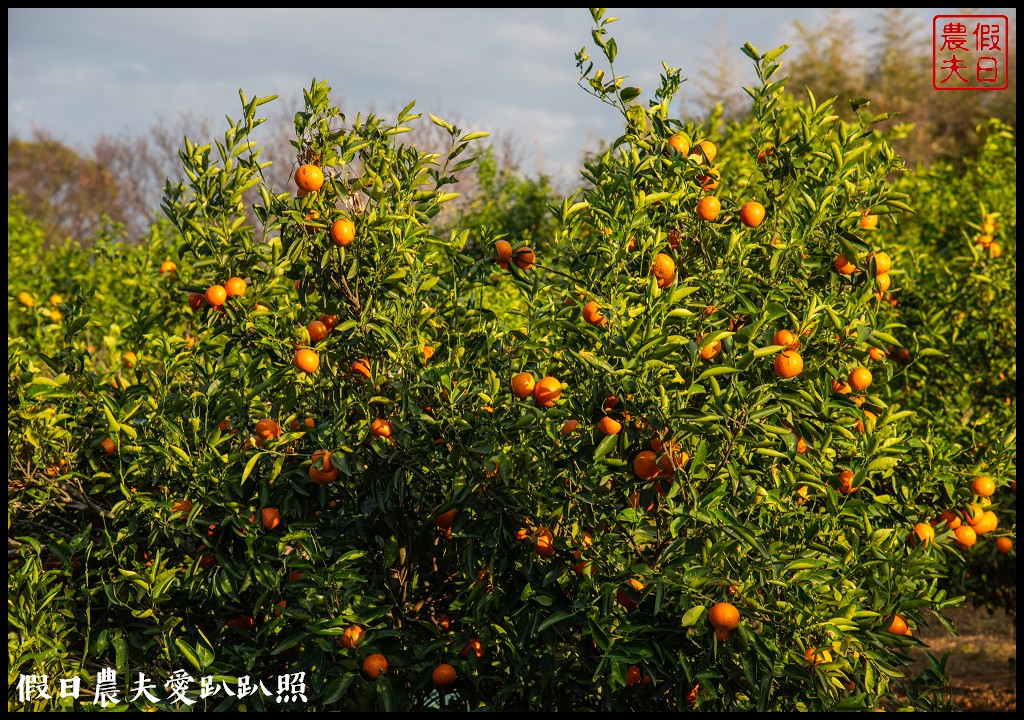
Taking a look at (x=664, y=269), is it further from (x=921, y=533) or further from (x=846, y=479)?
(x=921, y=533)

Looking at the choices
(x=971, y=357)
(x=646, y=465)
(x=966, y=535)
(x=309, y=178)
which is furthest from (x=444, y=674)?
(x=971, y=357)

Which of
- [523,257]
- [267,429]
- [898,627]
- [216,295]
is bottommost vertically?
[898,627]

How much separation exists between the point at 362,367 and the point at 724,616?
3.56 ft

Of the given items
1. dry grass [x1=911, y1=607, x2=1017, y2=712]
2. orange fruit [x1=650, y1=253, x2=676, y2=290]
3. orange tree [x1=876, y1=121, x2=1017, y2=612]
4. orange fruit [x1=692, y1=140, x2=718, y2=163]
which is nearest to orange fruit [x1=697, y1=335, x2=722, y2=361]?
orange fruit [x1=650, y1=253, x2=676, y2=290]

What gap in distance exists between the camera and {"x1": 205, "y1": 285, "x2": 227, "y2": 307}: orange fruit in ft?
8.16

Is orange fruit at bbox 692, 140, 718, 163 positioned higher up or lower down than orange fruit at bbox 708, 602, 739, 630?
higher up

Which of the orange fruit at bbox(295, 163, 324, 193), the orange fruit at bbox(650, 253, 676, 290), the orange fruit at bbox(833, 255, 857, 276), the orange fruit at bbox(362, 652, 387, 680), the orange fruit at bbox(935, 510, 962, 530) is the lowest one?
the orange fruit at bbox(362, 652, 387, 680)

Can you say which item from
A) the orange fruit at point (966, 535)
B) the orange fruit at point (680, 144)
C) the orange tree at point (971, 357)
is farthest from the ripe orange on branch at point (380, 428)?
the orange tree at point (971, 357)

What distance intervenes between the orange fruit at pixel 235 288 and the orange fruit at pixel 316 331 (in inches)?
10.0

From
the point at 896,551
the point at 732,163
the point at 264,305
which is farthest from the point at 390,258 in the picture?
the point at 732,163

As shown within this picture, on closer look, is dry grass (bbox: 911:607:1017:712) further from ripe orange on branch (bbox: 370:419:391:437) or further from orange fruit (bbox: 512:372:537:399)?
ripe orange on branch (bbox: 370:419:391:437)

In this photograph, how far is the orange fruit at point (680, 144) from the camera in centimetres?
238

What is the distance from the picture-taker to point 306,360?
89.0 inches

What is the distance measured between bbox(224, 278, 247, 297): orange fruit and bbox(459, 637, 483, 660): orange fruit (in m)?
1.11
